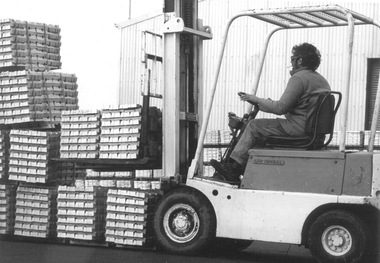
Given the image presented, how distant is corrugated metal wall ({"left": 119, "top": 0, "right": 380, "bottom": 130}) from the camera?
72.1 ft

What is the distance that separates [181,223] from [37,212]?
2328mm

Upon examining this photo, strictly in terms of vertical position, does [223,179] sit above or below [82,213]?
above

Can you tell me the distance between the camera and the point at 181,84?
10133 millimetres

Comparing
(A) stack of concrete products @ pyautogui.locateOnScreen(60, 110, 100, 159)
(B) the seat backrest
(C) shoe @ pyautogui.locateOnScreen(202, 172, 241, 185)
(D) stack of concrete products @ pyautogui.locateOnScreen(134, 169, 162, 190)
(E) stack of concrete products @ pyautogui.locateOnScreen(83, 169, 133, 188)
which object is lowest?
(E) stack of concrete products @ pyautogui.locateOnScreen(83, 169, 133, 188)

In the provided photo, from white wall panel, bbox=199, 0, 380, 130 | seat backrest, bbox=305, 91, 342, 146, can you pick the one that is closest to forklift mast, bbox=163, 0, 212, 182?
seat backrest, bbox=305, 91, 342, 146

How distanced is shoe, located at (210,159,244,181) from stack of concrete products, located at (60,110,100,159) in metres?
1.78

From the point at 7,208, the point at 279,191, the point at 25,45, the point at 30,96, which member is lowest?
the point at 7,208

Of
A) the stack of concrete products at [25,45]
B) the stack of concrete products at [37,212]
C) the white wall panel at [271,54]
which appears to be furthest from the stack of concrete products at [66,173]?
the white wall panel at [271,54]

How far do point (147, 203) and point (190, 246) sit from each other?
2.80 ft

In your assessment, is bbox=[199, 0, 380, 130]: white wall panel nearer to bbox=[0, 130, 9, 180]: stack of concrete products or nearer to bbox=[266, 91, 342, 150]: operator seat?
bbox=[0, 130, 9, 180]: stack of concrete products

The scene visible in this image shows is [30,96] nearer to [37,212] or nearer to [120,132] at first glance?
[37,212]

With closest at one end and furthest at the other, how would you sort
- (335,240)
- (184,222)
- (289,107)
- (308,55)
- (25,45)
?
(335,240) < (289,107) < (308,55) < (184,222) < (25,45)

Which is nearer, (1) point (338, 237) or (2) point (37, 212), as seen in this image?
(1) point (338, 237)

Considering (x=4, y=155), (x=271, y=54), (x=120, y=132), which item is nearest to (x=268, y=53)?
(x=271, y=54)
